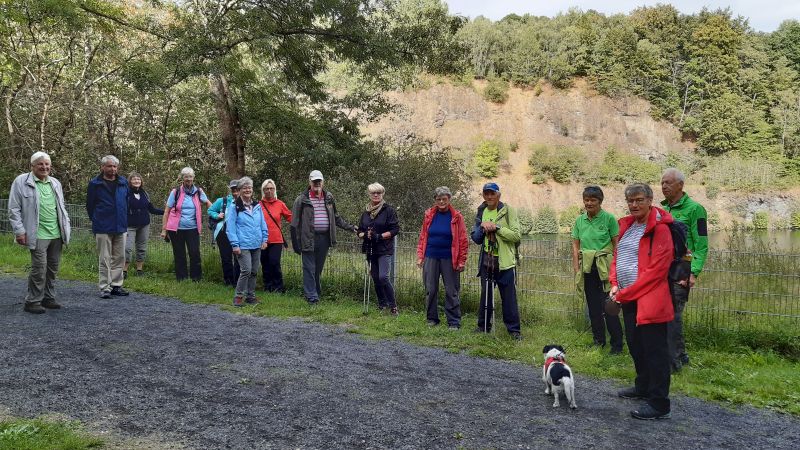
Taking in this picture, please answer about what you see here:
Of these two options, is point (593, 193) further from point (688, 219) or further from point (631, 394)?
point (631, 394)

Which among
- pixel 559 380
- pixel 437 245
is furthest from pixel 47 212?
pixel 559 380

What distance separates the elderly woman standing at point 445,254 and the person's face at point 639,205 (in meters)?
2.69

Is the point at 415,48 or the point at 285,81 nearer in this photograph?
the point at 415,48

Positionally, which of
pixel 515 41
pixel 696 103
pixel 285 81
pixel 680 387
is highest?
pixel 515 41

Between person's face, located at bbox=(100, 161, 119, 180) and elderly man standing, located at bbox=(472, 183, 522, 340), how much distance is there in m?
5.06

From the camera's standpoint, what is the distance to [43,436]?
3064 mm

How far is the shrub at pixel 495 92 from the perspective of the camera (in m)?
69.2

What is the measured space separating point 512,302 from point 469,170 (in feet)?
171

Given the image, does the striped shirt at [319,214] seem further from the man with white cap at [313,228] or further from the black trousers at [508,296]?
the black trousers at [508,296]

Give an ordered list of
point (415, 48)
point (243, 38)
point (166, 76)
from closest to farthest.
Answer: point (166, 76), point (243, 38), point (415, 48)

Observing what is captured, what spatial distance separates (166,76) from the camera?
1347cm

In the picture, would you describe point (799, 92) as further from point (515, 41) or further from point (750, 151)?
point (515, 41)

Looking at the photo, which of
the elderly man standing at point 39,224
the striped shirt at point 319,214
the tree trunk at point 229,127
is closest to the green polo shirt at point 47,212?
the elderly man standing at point 39,224

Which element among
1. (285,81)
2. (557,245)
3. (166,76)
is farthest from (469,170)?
(557,245)
